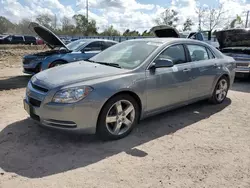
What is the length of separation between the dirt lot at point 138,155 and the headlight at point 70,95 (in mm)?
703

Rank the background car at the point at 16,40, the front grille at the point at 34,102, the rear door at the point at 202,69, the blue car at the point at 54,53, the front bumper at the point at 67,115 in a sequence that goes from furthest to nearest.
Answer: the background car at the point at 16,40, the blue car at the point at 54,53, the rear door at the point at 202,69, the front grille at the point at 34,102, the front bumper at the point at 67,115

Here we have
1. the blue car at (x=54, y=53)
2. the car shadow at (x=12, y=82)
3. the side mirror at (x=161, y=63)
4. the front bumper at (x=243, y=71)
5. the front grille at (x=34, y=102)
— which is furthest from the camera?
the front bumper at (x=243, y=71)

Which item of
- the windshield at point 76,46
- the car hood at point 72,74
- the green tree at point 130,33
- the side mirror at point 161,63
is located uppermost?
the green tree at point 130,33

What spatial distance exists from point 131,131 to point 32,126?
1.69m

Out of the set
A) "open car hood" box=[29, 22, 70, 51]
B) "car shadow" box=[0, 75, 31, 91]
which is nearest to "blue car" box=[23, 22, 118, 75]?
"open car hood" box=[29, 22, 70, 51]

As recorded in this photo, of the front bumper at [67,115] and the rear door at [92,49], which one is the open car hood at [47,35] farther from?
the front bumper at [67,115]

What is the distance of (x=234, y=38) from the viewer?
9.20m

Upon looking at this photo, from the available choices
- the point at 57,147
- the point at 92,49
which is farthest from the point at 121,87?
the point at 92,49

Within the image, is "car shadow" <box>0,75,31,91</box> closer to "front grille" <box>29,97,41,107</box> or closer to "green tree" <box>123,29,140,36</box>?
"front grille" <box>29,97,41,107</box>

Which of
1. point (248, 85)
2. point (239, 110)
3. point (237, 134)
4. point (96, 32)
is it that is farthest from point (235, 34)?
point (96, 32)

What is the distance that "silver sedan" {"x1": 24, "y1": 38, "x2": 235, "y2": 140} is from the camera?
3.32m

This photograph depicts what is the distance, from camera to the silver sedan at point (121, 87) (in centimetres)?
332

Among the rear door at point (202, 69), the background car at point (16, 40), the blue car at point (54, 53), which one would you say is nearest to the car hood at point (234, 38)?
the rear door at point (202, 69)

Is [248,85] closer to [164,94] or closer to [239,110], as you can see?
[239,110]
